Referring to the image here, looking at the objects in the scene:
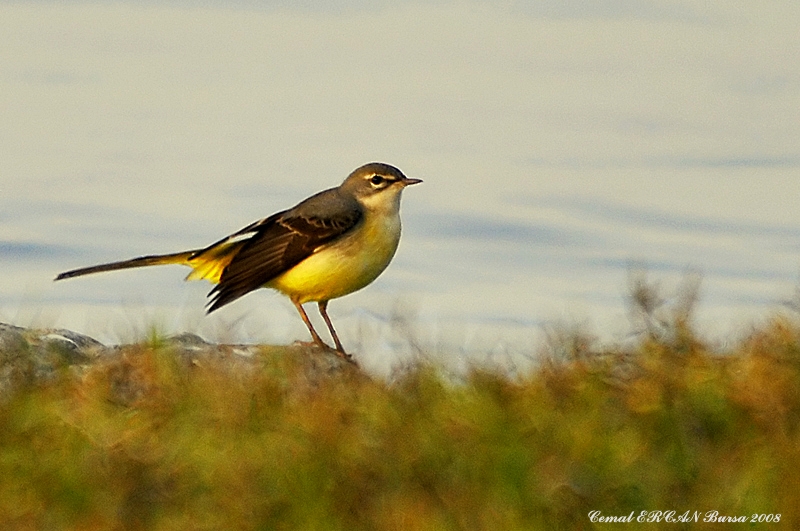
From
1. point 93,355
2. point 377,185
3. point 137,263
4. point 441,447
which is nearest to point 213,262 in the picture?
point 137,263

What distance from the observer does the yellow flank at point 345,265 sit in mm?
10766

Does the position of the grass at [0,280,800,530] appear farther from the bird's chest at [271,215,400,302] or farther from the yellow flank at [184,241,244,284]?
the yellow flank at [184,241,244,284]

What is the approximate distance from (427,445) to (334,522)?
2.35ft

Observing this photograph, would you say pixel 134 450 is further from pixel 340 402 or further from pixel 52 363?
pixel 52 363

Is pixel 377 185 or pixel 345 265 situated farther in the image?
pixel 377 185

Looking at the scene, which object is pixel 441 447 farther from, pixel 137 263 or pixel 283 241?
pixel 137 263

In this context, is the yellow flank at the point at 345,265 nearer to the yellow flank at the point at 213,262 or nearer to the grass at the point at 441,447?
the yellow flank at the point at 213,262

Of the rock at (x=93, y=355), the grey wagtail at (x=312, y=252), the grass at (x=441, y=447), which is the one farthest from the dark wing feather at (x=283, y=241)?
the grass at (x=441, y=447)

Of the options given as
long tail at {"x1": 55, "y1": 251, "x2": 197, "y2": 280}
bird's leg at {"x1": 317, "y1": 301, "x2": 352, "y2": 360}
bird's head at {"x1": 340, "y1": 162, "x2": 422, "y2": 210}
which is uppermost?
bird's head at {"x1": 340, "y1": 162, "x2": 422, "y2": 210}

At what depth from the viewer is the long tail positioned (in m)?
11.5

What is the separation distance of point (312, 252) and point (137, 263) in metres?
1.68

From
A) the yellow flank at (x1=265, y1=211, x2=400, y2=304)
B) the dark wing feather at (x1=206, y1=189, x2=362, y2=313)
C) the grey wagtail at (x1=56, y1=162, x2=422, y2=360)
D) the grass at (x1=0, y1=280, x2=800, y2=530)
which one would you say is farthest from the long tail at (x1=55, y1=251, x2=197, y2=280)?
the grass at (x1=0, y1=280, x2=800, y2=530)

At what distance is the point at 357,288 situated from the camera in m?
10.9

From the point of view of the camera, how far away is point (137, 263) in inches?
458
